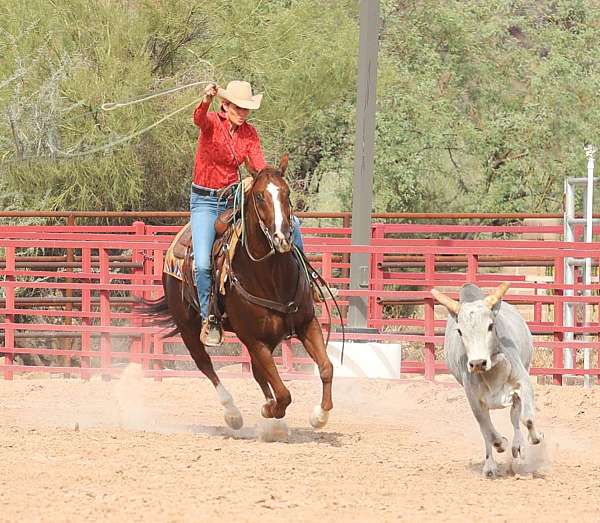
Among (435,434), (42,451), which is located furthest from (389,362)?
(42,451)

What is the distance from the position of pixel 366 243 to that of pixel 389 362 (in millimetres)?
1195

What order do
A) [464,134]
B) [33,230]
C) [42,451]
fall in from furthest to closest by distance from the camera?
[464,134] → [33,230] → [42,451]

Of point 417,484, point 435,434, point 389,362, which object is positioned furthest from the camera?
point 389,362

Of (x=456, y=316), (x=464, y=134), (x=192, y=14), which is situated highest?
(x=192, y=14)

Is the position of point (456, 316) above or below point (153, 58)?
below

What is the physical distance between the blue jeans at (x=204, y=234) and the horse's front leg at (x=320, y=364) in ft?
2.76

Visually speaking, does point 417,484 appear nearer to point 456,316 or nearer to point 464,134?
point 456,316

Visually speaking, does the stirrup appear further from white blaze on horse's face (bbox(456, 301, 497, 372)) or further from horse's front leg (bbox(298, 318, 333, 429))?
white blaze on horse's face (bbox(456, 301, 497, 372))

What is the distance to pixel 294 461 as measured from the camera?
327 inches

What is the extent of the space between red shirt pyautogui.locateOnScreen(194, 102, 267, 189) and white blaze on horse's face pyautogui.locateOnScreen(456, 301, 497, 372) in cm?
224

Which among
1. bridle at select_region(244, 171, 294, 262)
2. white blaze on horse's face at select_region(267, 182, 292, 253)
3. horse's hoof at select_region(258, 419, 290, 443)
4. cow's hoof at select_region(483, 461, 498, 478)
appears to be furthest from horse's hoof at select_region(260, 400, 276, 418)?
cow's hoof at select_region(483, 461, 498, 478)

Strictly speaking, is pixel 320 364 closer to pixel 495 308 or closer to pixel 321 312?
pixel 495 308

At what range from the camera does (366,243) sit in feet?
43.2

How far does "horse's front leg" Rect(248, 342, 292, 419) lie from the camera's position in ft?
29.8
